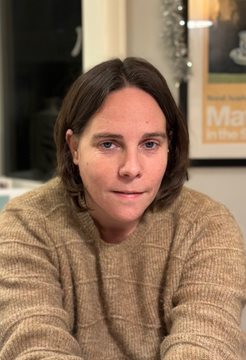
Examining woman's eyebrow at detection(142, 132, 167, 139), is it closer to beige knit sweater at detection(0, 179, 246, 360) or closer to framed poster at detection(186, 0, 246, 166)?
beige knit sweater at detection(0, 179, 246, 360)

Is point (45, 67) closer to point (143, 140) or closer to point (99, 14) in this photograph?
point (99, 14)

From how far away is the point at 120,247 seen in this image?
127 centimetres

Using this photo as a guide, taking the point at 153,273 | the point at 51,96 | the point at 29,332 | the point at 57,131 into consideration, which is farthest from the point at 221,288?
the point at 51,96

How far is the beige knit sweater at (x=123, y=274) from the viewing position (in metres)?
1.16

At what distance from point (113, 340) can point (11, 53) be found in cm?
151

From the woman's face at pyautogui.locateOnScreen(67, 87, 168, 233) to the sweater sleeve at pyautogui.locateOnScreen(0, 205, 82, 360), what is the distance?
172mm

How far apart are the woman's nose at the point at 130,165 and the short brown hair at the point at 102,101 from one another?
4.6 inches

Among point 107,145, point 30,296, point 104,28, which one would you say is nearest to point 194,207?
point 107,145

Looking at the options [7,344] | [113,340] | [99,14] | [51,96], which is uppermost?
[99,14]

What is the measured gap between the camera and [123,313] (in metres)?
1.25

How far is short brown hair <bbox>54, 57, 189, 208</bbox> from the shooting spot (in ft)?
3.79

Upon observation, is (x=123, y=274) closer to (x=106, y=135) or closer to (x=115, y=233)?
(x=115, y=233)

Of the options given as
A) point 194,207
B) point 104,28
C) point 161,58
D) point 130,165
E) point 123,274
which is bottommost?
point 123,274

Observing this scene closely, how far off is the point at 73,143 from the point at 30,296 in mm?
341
